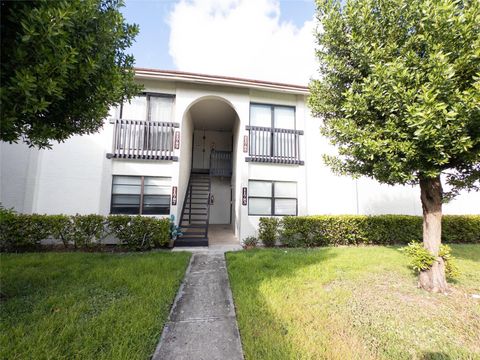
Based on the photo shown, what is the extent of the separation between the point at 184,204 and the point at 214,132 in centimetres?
635

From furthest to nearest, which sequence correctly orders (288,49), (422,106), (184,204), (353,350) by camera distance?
(184,204), (288,49), (422,106), (353,350)

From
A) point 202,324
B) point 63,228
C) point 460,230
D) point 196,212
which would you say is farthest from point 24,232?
point 460,230

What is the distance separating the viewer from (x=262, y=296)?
383cm

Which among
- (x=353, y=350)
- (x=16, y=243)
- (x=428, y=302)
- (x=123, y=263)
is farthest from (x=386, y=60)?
(x=16, y=243)

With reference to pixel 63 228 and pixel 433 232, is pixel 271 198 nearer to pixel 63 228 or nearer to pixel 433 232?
pixel 433 232

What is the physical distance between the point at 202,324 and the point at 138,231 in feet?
16.7

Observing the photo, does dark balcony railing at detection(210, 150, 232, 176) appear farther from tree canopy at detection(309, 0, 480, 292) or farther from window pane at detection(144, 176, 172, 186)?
tree canopy at detection(309, 0, 480, 292)

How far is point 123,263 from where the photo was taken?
5.59 meters

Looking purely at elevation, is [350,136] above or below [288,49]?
below

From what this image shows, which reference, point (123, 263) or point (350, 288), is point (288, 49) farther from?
point (123, 263)

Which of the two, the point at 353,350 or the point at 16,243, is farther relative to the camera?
the point at 16,243

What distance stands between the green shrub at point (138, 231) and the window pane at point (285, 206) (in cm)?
454

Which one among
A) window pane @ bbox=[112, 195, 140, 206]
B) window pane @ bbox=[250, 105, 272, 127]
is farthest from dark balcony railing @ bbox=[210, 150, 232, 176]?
window pane @ bbox=[112, 195, 140, 206]

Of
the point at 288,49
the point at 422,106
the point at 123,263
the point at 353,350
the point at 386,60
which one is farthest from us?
the point at 288,49
